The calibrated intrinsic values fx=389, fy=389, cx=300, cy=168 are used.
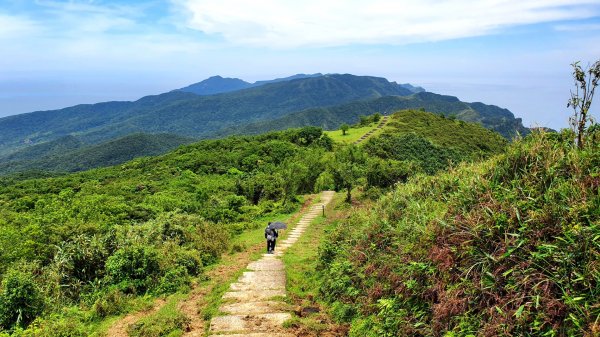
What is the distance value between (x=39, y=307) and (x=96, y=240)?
3423 millimetres

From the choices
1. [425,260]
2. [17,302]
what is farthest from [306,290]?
[17,302]

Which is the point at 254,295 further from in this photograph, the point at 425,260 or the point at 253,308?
the point at 425,260

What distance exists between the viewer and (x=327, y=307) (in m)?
9.40

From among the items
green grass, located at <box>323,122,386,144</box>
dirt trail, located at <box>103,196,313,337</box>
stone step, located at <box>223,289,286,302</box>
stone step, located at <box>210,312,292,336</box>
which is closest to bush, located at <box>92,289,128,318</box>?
dirt trail, located at <box>103,196,313,337</box>

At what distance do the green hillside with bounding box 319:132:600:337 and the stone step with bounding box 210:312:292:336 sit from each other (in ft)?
4.33

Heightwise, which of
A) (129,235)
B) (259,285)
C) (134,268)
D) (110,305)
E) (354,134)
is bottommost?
(259,285)

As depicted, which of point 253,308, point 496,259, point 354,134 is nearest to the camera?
point 496,259

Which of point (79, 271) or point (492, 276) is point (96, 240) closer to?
point (79, 271)

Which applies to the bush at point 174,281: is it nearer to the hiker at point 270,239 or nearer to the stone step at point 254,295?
the stone step at point 254,295

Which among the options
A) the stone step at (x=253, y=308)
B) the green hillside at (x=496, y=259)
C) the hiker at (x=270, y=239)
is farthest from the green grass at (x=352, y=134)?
the green hillside at (x=496, y=259)

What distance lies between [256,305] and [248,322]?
1.04m

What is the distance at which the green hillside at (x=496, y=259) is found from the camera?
543 cm

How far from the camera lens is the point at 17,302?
948cm

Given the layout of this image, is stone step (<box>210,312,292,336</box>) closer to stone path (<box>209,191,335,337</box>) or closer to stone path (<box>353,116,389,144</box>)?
stone path (<box>209,191,335,337</box>)
